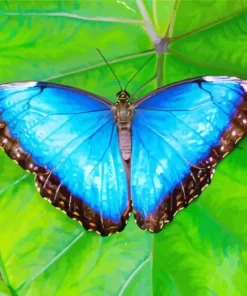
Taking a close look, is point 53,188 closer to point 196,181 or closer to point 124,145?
point 124,145

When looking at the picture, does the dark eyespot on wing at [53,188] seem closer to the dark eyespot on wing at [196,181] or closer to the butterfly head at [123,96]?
the dark eyespot on wing at [196,181]

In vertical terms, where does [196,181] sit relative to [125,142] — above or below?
below

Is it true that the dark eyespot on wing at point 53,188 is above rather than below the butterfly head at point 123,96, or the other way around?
below

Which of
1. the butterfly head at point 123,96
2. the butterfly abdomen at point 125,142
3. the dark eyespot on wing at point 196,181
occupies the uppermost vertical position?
the butterfly head at point 123,96

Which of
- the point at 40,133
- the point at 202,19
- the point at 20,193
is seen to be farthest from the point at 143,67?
the point at 20,193

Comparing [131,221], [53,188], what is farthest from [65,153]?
[131,221]

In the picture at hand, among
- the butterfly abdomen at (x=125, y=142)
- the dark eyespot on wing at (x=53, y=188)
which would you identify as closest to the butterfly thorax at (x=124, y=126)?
the butterfly abdomen at (x=125, y=142)

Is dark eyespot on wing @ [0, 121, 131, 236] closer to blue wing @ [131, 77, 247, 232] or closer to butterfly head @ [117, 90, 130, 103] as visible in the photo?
blue wing @ [131, 77, 247, 232]

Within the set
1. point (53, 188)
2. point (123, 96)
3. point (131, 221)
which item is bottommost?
point (131, 221)
